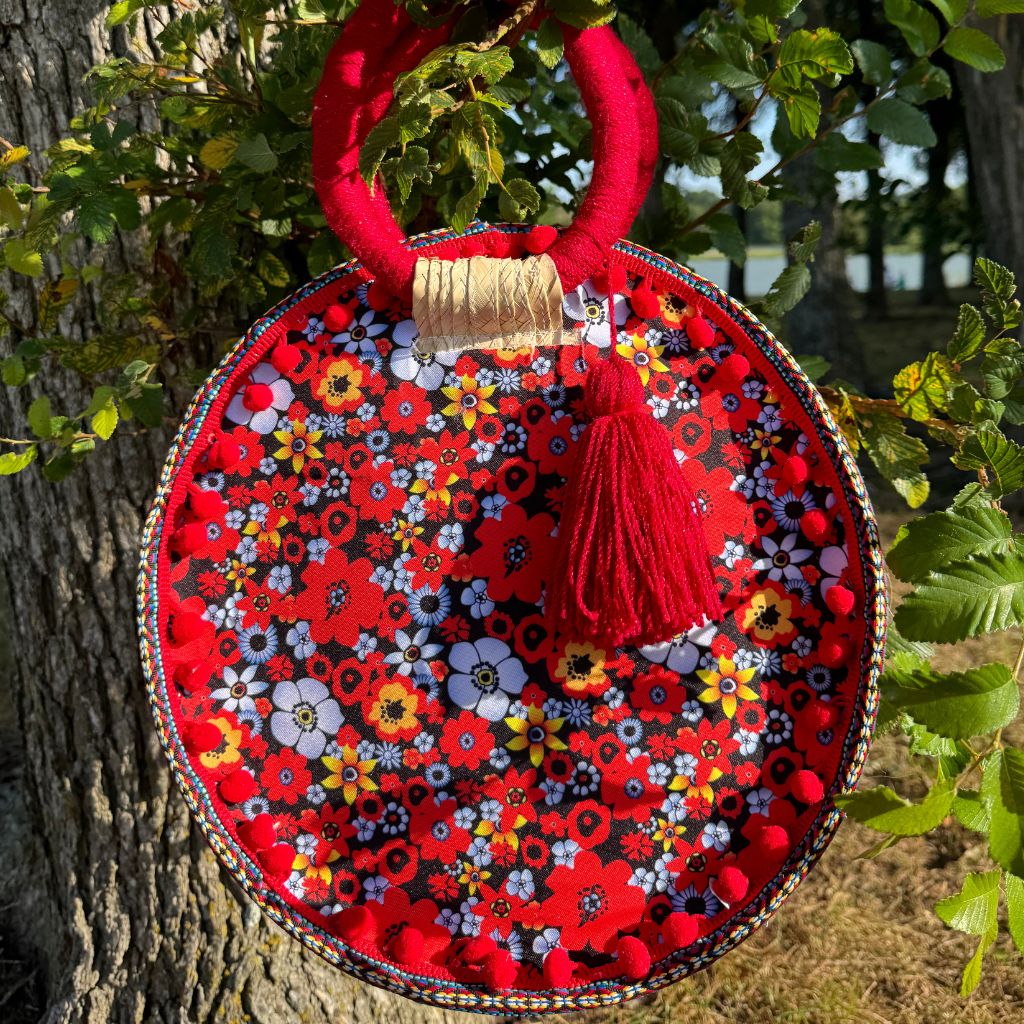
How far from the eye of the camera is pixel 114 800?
5.98 ft

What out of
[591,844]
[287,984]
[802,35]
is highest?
[802,35]

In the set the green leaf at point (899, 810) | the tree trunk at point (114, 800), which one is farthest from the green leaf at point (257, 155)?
the green leaf at point (899, 810)

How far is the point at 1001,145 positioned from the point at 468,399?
4297 millimetres

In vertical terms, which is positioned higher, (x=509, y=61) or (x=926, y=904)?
(x=509, y=61)

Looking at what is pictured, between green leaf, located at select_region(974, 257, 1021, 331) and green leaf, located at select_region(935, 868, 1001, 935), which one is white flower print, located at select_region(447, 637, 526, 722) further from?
green leaf, located at select_region(974, 257, 1021, 331)

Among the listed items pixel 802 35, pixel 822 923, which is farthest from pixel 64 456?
pixel 822 923

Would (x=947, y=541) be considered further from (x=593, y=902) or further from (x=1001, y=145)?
(x=1001, y=145)

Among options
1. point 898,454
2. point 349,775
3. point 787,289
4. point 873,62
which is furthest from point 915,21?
point 349,775

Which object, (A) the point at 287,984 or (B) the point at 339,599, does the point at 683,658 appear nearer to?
(B) the point at 339,599

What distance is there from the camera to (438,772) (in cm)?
117

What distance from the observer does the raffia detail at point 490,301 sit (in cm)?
115

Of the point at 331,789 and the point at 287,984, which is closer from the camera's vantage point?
the point at 331,789

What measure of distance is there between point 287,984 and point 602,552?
1248mm

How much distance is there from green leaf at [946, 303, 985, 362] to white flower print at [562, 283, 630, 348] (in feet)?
1.45
